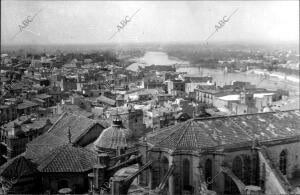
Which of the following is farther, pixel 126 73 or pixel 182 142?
pixel 126 73

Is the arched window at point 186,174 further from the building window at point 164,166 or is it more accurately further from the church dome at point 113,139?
the church dome at point 113,139

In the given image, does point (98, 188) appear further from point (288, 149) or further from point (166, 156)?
point (288, 149)

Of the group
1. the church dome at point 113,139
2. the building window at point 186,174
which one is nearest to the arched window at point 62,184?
the church dome at point 113,139

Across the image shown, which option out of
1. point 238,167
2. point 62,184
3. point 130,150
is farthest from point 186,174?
point 62,184

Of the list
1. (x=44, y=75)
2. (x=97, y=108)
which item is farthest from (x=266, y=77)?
(x=97, y=108)

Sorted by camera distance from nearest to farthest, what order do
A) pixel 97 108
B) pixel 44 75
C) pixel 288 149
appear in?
pixel 288 149 → pixel 97 108 → pixel 44 75

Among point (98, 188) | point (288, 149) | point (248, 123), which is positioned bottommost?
point (98, 188)

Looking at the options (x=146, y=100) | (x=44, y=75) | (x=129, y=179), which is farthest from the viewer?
(x=44, y=75)
